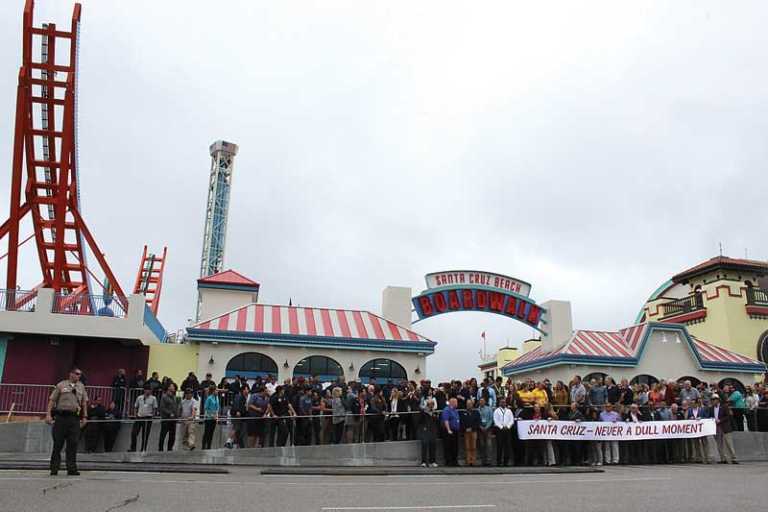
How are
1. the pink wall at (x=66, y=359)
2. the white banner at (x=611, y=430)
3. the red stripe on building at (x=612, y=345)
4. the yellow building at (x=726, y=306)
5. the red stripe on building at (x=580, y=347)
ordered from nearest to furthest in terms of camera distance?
the white banner at (x=611, y=430) < the pink wall at (x=66, y=359) < the red stripe on building at (x=580, y=347) < the red stripe on building at (x=612, y=345) < the yellow building at (x=726, y=306)

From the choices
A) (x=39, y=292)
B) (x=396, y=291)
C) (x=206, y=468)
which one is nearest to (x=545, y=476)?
(x=206, y=468)

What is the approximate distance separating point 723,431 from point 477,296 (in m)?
11.5

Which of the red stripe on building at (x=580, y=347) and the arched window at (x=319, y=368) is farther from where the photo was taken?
the red stripe on building at (x=580, y=347)

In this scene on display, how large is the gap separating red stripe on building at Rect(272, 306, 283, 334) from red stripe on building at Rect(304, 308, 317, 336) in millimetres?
1056

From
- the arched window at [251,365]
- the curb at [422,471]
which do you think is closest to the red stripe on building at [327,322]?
the arched window at [251,365]

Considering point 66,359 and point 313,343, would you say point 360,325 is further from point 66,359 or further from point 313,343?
point 66,359

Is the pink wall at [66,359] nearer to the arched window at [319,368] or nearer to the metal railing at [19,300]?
the metal railing at [19,300]

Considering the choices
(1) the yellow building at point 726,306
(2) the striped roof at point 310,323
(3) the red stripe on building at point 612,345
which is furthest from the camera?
(1) the yellow building at point 726,306

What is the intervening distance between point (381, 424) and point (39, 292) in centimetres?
1227

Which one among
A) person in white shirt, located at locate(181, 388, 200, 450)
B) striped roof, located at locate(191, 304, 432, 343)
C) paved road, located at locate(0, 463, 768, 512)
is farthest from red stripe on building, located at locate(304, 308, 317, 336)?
paved road, located at locate(0, 463, 768, 512)

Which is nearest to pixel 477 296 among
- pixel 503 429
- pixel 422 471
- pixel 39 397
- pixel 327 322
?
pixel 327 322

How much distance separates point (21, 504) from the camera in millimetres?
7711

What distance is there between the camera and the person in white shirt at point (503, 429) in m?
16.3

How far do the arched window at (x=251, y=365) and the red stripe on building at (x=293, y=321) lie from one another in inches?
53.8
